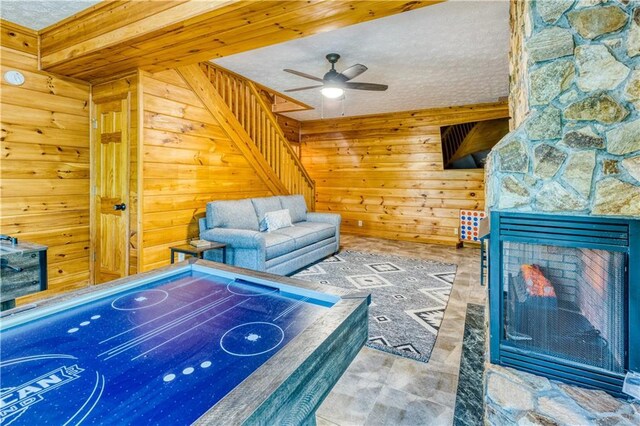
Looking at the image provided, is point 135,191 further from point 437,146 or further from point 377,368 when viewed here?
point 437,146

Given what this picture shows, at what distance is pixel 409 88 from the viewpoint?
4707 millimetres

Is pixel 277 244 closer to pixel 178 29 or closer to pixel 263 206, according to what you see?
pixel 263 206

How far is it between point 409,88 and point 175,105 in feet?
10.9

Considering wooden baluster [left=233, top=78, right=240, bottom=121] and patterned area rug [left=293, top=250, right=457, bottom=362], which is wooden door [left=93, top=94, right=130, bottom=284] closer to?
wooden baluster [left=233, top=78, right=240, bottom=121]

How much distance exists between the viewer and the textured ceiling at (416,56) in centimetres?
276

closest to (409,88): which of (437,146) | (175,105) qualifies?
(437,146)

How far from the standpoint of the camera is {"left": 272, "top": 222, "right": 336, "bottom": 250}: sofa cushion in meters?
4.14

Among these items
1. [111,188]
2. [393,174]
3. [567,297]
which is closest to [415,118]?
[393,174]

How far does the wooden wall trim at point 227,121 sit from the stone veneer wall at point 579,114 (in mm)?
3433

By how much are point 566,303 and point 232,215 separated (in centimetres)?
344

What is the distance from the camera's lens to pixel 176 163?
11.9 feet

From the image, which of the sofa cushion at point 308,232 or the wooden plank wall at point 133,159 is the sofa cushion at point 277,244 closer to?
the sofa cushion at point 308,232

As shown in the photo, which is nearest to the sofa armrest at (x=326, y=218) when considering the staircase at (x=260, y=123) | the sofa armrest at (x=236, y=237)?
the staircase at (x=260, y=123)

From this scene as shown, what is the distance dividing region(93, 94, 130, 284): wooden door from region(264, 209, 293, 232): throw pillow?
1.72m
